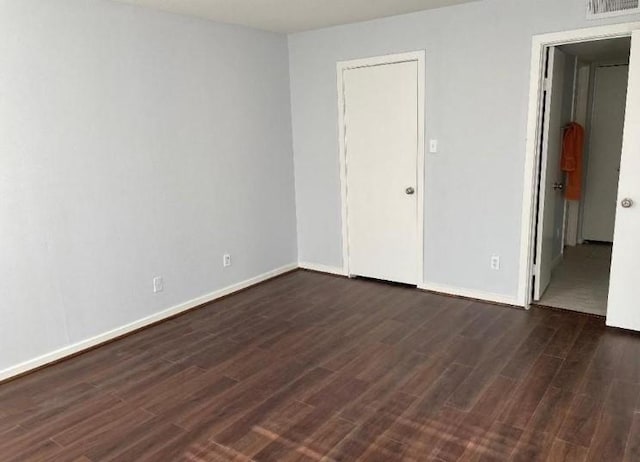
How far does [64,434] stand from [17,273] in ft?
3.68

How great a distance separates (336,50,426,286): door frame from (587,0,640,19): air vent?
1259mm

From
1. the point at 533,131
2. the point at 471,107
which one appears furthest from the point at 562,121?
the point at 471,107

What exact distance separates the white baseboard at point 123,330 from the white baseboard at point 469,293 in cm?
163

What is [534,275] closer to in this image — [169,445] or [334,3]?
[334,3]

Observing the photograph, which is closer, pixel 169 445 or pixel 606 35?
pixel 169 445

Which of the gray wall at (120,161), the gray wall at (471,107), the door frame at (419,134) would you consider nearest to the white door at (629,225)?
the gray wall at (471,107)

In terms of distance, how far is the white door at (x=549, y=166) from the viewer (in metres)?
3.76

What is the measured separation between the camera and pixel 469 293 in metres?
4.21

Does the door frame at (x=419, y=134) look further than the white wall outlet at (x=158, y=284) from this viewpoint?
Yes

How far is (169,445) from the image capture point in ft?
7.67

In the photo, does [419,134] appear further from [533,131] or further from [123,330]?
[123,330]

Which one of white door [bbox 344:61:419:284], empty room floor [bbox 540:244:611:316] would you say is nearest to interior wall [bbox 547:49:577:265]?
empty room floor [bbox 540:244:611:316]

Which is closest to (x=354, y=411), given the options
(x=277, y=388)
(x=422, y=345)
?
(x=277, y=388)

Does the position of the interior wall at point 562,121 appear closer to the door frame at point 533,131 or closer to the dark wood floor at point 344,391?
the door frame at point 533,131
